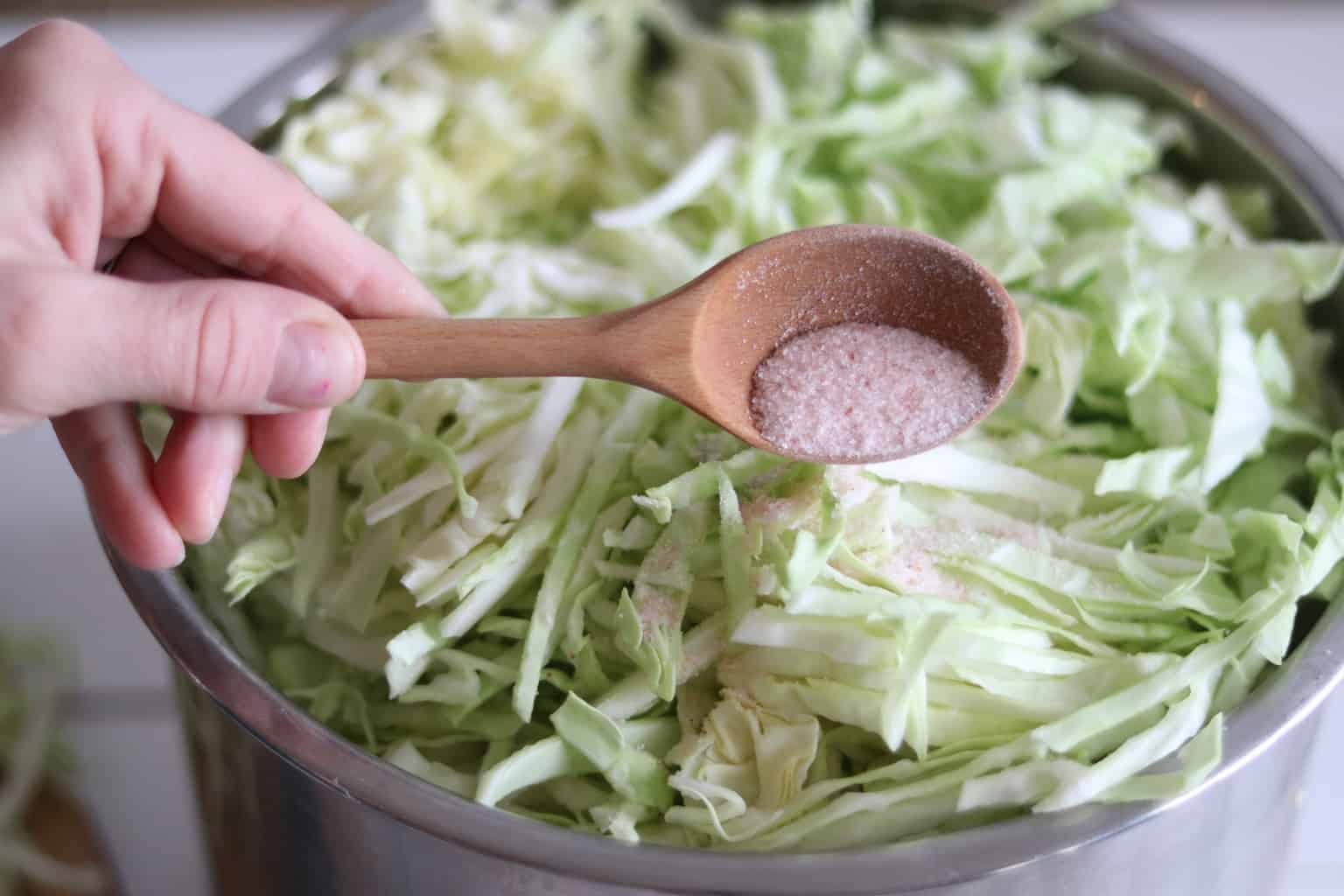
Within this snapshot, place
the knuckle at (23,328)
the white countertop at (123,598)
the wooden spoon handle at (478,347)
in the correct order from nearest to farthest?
the knuckle at (23,328)
the wooden spoon handle at (478,347)
the white countertop at (123,598)

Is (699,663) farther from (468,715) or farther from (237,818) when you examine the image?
(237,818)

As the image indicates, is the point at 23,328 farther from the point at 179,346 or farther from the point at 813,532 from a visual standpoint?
the point at 813,532

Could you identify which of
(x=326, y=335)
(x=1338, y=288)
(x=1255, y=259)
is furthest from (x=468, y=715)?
(x=1338, y=288)

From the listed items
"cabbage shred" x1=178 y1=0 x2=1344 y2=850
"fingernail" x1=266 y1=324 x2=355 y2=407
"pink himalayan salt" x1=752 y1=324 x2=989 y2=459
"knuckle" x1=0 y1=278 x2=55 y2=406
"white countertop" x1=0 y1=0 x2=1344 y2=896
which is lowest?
"white countertop" x1=0 y1=0 x2=1344 y2=896

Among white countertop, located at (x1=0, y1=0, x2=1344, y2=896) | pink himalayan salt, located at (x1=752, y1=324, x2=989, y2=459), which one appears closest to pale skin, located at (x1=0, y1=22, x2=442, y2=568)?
pink himalayan salt, located at (x1=752, y1=324, x2=989, y2=459)

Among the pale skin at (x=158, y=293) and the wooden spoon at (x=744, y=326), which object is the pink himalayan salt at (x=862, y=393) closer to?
the wooden spoon at (x=744, y=326)

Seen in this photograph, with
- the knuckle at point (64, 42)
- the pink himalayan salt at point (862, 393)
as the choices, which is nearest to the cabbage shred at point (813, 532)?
the pink himalayan salt at point (862, 393)

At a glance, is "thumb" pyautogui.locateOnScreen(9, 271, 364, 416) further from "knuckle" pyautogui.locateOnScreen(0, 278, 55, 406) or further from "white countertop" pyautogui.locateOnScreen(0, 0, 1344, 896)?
"white countertop" pyautogui.locateOnScreen(0, 0, 1344, 896)
